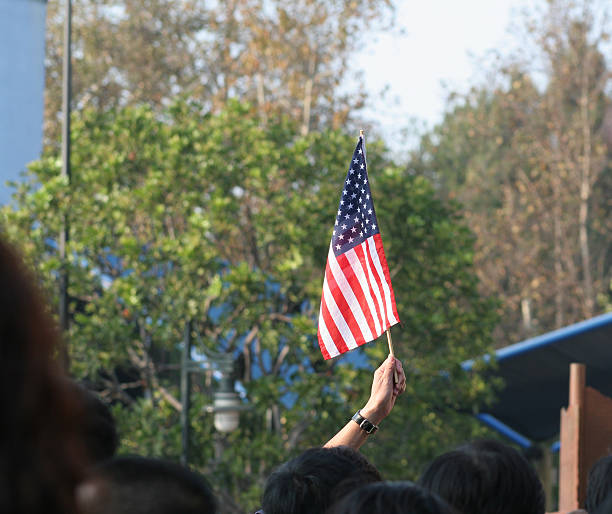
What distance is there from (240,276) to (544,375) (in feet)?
15.0

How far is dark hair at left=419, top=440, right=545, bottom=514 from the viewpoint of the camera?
2615mm

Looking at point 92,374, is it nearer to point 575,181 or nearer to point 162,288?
point 162,288

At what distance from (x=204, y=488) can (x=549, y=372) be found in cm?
1208

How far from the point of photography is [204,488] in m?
1.79

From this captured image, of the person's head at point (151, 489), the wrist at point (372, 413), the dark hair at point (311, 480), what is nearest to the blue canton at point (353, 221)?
the wrist at point (372, 413)

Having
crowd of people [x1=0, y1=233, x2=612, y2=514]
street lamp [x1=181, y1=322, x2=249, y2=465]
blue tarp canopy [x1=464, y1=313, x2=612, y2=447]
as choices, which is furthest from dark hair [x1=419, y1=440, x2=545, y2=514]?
blue tarp canopy [x1=464, y1=313, x2=612, y2=447]

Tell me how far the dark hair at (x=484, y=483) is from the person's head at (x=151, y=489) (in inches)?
37.1

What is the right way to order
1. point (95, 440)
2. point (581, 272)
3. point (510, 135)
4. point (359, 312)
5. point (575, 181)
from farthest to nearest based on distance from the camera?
point (510, 135)
point (581, 272)
point (575, 181)
point (359, 312)
point (95, 440)

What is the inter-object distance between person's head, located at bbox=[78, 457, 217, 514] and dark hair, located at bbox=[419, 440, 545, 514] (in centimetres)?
94

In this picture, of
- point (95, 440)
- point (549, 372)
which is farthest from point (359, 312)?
point (549, 372)

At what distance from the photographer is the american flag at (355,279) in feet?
17.4

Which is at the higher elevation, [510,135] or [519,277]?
[510,135]

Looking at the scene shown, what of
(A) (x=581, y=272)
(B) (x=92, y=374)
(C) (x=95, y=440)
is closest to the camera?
(C) (x=95, y=440)

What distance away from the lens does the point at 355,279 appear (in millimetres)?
5383
